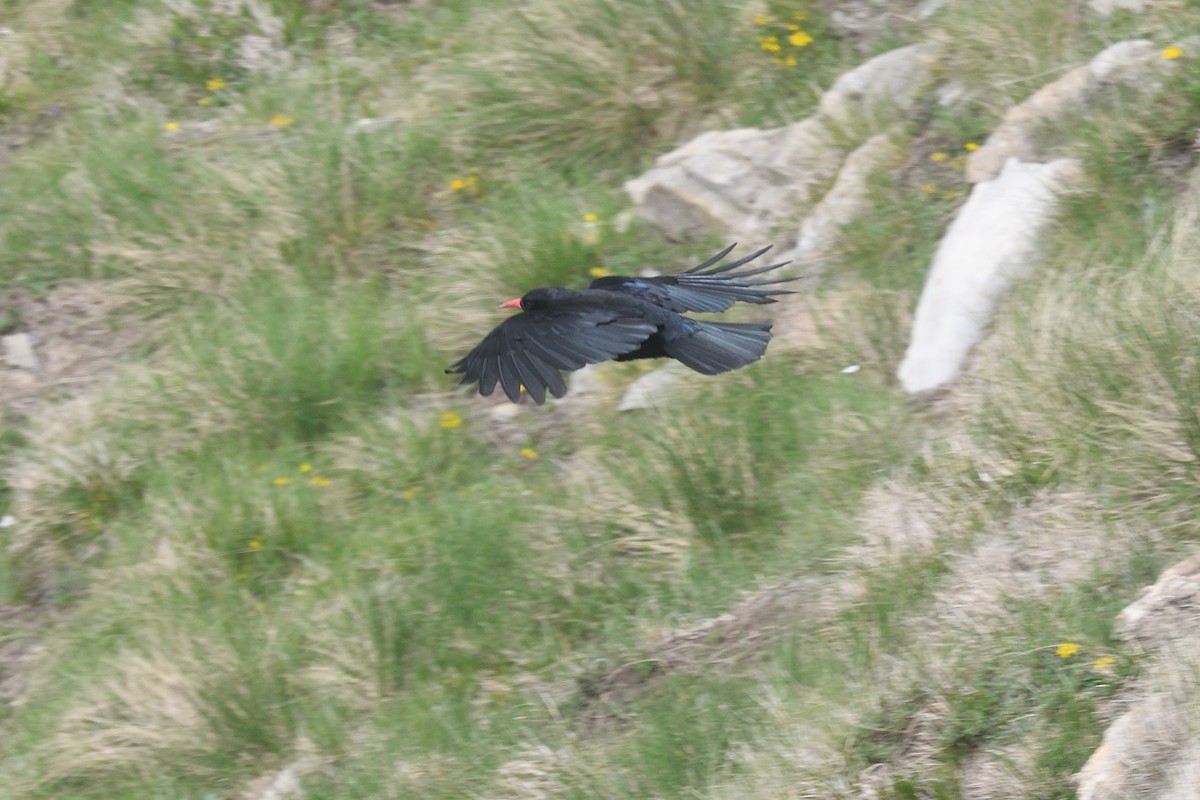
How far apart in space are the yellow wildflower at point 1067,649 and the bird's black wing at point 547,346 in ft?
4.61

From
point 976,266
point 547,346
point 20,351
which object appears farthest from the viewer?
point 20,351

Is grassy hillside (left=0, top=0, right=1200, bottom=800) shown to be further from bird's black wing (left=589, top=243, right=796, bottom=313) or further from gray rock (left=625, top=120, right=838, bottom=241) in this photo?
bird's black wing (left=589, top=243, right=796, bottom=313)

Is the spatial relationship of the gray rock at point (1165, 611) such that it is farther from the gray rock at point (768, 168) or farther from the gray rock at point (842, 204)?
the gray rock at point (768, 168)

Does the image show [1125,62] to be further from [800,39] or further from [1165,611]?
[1165,611]

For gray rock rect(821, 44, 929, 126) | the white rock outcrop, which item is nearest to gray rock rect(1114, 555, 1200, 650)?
the white rock outcrop

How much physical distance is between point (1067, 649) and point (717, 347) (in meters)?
1.44

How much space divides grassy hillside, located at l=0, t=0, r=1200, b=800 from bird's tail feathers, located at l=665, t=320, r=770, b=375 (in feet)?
2.12

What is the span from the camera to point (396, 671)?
5.27m

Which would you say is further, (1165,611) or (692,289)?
(692,289)

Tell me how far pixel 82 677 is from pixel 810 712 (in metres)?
3.10

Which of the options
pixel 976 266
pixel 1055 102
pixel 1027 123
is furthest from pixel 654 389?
pixel 1055 102

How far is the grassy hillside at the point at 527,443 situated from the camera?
13.8 feet

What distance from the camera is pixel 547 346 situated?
430 cm

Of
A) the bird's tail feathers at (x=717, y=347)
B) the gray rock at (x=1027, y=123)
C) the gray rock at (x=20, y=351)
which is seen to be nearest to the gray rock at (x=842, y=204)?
the gray rock at (x=1027, y=123)
